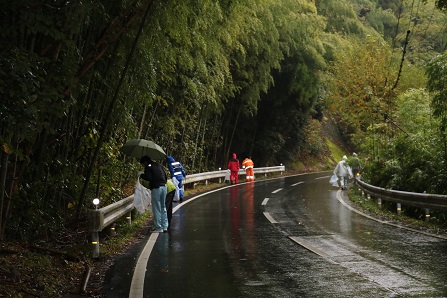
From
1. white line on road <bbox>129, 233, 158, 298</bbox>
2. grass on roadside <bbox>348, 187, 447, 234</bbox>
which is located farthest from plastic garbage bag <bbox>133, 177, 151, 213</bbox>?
grass on roadside <bbox>348, 187, 447, 234</bbox>

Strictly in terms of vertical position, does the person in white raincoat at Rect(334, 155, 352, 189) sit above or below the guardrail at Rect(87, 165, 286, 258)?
above

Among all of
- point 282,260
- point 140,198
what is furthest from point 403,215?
point 282,260

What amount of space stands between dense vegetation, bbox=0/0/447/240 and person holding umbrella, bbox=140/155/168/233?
0.90 metres

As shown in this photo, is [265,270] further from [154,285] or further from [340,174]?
[340,174]

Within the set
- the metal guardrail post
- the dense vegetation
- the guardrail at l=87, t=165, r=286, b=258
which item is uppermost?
the dense vegetation

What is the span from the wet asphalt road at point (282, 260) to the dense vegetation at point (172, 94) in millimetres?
1886

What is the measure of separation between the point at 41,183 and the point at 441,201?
789cm

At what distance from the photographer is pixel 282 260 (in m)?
7.57

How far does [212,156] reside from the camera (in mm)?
30250

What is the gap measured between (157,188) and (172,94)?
8.68 metres

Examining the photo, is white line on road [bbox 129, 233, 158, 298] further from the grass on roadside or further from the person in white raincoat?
the person in white raincoat

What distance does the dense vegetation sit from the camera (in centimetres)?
618

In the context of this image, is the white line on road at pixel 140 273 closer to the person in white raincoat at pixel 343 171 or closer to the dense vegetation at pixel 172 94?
the dense vegetation at pixel 172 94

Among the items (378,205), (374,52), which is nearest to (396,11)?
(374,52)
